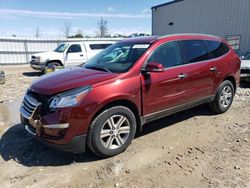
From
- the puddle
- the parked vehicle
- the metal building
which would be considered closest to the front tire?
the puddle

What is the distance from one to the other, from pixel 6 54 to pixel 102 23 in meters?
40.3

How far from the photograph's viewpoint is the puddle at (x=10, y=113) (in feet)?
17.3

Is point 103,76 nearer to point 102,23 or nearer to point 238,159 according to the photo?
point 238,159

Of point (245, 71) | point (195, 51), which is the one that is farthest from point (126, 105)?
point (245, 71)

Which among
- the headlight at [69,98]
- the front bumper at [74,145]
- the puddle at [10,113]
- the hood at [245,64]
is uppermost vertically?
the hood at [245,64]

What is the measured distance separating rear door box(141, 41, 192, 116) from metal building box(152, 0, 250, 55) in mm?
11260

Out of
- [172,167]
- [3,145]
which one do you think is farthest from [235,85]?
[3,145]

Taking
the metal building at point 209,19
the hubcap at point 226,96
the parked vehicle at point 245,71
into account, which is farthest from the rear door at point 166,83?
the metal building at point 209,19

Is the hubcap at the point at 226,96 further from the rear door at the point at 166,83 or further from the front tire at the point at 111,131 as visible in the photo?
the front tire at the point at 111,131

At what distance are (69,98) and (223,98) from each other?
371 cm

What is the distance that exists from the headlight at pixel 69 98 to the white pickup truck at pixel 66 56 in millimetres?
10137

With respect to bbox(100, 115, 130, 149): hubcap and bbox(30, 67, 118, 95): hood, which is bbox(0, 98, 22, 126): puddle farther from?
bbox(100, 115, 130, 149): hubcap

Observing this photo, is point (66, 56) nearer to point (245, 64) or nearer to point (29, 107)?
point (245, 64)

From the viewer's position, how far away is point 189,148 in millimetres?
3838
